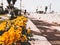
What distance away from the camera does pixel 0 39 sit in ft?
10.7

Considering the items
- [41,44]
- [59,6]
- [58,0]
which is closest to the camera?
[41,44]

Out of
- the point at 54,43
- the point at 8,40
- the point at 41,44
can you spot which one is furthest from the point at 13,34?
the point at 54,43

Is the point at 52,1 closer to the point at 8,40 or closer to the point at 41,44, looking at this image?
the point at 41,44

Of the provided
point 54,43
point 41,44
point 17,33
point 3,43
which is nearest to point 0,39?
point 3,43

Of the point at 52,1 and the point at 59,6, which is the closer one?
the point at 59,6

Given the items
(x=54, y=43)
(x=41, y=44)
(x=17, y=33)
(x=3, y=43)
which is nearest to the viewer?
(x=3, y=43)

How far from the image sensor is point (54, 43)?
11.4m

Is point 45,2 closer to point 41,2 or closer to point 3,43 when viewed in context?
point 41,2

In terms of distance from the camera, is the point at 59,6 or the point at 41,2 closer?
the point at 59,6

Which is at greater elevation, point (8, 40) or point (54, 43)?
point (8, 40)

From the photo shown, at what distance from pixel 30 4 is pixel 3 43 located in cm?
7095

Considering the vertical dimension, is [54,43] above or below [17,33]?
below

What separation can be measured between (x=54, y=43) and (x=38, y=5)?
5578 centimetres

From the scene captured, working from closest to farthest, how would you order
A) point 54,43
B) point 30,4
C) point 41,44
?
point 41,44 → point 54,43 → point 30,4
